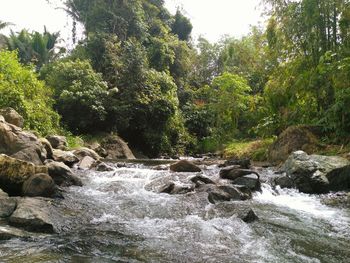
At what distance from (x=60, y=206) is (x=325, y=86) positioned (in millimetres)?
11029

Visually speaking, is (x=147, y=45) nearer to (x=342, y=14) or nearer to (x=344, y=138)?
(x=342, y=14)

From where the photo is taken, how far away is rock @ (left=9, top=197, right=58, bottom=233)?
17.4ft

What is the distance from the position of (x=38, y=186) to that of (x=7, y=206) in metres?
1.40

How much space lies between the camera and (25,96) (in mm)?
15688

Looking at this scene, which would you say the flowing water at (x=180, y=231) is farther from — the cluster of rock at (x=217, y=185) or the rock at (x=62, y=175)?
the rock at (x=62, y=175)

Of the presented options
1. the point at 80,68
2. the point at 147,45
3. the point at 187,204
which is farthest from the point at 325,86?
the point at 147,45

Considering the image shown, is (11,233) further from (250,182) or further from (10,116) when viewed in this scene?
(10,116)

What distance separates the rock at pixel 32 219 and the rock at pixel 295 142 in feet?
32.4

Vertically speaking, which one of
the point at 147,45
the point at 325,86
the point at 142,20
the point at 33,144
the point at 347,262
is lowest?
the point at 347,262

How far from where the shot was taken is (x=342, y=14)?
13.2 meters

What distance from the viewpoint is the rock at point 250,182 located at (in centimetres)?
918

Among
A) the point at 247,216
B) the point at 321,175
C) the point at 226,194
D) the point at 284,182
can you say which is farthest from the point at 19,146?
the point at 321,175

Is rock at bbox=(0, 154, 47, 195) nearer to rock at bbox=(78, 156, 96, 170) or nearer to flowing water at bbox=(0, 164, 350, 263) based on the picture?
flowing water at bbox=(0, 164, 350, 263)

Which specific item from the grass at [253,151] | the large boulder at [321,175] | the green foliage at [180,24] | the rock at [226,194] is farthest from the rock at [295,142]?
the green foliage at [180,24]
